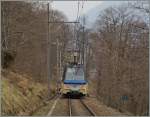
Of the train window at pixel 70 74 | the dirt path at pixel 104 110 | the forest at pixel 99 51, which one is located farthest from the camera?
the train window at pixel 70 74

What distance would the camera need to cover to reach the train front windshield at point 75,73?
1438 inches

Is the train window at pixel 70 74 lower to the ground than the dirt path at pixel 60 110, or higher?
higher

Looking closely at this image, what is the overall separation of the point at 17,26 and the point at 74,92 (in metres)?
7.65

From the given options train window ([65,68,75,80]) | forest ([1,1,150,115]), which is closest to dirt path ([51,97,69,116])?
forest ([1,1,150,115])

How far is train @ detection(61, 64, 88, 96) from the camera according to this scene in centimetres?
3616

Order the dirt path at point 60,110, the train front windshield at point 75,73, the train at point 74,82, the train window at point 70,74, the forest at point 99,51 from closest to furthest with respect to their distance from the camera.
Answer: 1. the dirt path at point 60,110
2. the forest at point 99,51
3. the train at point 74,82
4. the train front windshield at point 75,73
5. the train window at point 70,74

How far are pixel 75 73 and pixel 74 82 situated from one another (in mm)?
762

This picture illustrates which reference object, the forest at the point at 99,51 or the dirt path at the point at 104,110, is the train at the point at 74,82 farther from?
the dirt path at the point at 104,110

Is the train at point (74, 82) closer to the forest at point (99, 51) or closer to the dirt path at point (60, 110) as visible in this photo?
the forest at point (99, 51)

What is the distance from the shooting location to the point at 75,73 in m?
36.7

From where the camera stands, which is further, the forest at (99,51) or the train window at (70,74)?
the train window at (70,74)

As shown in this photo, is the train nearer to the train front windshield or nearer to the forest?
the train front windshield

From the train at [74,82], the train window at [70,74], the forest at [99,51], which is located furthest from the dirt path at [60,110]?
the train window at [70,74]

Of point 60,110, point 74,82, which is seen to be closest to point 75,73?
point 74,82
